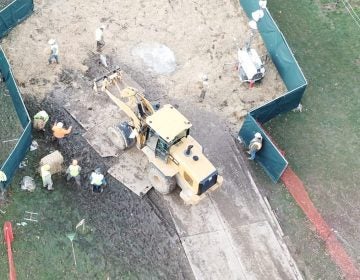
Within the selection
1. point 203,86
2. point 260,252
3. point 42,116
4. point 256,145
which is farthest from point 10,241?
point 203,86

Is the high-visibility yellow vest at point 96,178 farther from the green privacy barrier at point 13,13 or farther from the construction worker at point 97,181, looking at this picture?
the green privacy barrier at point 13,13

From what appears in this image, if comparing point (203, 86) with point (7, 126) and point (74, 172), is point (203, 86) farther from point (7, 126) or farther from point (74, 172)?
point (7, 126)

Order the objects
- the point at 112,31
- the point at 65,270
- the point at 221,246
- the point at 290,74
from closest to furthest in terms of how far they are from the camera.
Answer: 1. the point at 65,270
2. the point at 221,246
3. the point at 290,74
4. the point at 112,31

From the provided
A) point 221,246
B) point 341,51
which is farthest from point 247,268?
point 341,51

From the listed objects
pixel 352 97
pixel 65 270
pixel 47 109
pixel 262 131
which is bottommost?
pixel 352 97

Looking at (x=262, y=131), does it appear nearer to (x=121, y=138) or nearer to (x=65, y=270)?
(x=121, y=138)

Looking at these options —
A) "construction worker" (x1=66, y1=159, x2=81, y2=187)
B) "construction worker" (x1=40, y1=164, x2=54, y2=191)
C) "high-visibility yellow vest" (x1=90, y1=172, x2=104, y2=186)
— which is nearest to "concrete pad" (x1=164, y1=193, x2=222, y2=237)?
"high-visibility yellow vest" (x1=90, y1=172, x2=104, y2=186)
